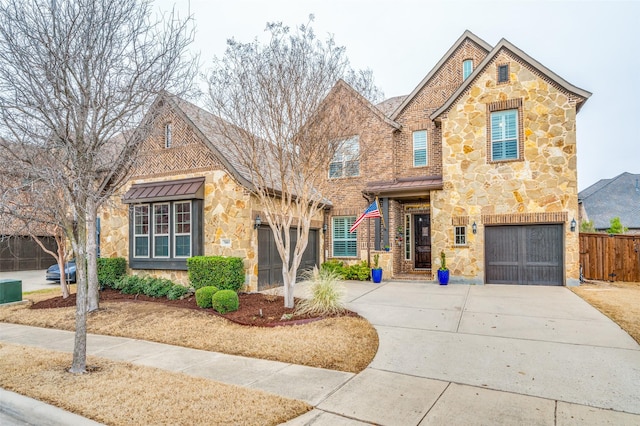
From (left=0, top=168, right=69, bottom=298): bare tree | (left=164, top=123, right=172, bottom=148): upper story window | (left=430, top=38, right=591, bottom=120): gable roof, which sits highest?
(left=430, top=38, right=591, bottom=120): gable roof

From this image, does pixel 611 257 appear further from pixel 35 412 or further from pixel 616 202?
pixel 35 412

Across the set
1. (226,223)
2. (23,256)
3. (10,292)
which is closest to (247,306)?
(226,223)

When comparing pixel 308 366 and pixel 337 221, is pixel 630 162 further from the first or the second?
pixel 308 366

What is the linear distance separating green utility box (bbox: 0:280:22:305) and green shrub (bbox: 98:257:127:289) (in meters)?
2.12

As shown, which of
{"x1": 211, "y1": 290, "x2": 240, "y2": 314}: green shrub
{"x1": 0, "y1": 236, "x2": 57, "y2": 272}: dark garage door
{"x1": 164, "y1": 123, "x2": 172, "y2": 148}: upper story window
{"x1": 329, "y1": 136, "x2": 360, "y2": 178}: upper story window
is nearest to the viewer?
{"x1": 211, "y1": 290, "x2": 240, "y2": 314}: green shrub

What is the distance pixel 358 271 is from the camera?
14406mm

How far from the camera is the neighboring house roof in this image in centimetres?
2339

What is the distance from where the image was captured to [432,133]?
14.9 m

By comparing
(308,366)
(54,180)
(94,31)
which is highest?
(94,31)

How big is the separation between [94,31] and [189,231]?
23.1ft

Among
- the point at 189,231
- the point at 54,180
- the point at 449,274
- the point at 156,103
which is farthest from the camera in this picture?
the point at 449,274

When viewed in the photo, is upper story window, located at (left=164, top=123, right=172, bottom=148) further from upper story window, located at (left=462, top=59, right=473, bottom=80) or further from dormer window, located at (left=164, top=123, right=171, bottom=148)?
upper story window, located at (left=462, top=59, right=473, bottom=80)


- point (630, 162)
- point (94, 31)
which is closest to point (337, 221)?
Answer: point (94, 31)

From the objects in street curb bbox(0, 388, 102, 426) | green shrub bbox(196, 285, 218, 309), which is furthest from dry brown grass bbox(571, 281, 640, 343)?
green shrub bbox(196, 285, 218, 309)
